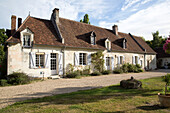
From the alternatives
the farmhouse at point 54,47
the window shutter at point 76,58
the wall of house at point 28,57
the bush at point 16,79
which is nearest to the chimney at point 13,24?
the farmhouse at point 54,47

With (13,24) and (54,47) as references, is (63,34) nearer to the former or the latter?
(54,47)

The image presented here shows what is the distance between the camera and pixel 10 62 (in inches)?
392

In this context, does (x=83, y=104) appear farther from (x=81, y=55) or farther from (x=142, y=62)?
(x=142, y=62)

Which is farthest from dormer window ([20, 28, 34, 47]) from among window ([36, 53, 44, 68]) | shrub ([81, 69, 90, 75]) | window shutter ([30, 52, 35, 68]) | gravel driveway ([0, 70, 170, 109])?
shrub ([81, 69, 90, 75])

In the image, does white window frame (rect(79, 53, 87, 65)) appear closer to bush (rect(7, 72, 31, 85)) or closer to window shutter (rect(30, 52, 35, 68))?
Result: window shutter (rect(30, 52, 35, 68))

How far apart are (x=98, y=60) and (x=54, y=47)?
18.2 feet

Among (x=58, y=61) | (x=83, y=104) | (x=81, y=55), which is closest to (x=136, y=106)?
(x=83, y=104)

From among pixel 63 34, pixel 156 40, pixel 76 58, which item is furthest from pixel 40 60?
pixel 156 40

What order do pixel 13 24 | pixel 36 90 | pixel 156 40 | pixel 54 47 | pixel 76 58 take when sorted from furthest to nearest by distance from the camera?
1. pixel 156 40
2. pixel 76 58
3. pixel 13 24
4. pixel 54 47
5. pixel 36 90

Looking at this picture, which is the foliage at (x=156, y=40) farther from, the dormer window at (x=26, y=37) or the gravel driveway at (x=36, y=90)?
the dormer window at (x=26, y=37)

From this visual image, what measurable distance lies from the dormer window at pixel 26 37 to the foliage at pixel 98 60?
6.88 meters

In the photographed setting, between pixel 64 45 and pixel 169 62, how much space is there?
2602 centimetres

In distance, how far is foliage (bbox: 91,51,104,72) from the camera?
47.4 feet

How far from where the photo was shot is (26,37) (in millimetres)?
10867
